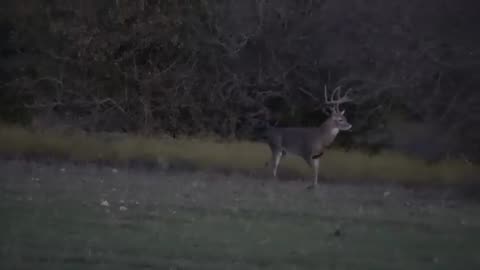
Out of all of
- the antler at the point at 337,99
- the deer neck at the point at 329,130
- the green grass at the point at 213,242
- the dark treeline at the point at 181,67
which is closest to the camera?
the green grass at the point at 213,242

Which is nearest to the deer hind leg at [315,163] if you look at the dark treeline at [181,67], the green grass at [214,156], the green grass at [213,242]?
the green grass at [214,156]

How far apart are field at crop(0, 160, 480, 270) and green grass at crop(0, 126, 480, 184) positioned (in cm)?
275

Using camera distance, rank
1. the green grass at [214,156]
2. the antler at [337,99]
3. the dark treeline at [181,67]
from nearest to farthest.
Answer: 1. the green grass at [214,156]
2. the antler at [337,99]
3. the dark treeline at [181,67]

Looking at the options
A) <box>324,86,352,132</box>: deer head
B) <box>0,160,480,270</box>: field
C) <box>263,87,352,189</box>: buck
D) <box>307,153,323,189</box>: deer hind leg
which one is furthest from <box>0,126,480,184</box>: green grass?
<box>0,160,480,270</box>: field

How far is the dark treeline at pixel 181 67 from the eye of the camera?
26.3 metres

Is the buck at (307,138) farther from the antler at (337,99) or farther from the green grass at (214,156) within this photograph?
the green grass at (214,156)

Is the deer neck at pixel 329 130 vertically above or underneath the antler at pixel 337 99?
underneath

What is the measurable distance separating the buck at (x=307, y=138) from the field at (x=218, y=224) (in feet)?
10.1

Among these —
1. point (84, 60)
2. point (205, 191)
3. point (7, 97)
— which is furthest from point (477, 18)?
point (7, 97)

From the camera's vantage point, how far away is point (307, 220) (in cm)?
1430

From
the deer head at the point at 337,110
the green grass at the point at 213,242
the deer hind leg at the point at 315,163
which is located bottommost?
the deer hind leg at the point at 315,163

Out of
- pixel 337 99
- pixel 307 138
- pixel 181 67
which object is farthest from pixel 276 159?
pixel 181 67

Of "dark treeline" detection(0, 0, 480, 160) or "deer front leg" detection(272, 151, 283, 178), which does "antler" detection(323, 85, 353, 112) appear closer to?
"dark treeline" detection(0, 0, 480, 160)

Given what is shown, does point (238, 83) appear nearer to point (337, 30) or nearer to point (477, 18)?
point (337, 30)
